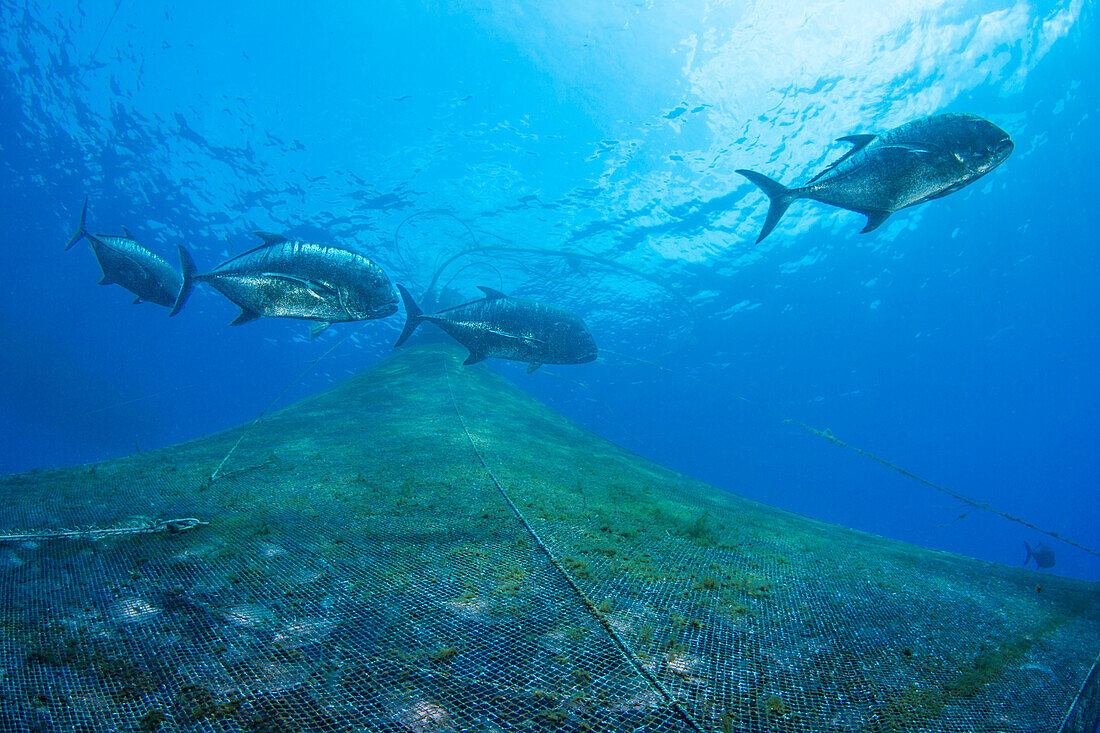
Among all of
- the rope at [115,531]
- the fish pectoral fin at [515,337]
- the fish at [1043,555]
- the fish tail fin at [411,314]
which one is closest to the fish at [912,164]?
the fish pectoral fin at [515,337]

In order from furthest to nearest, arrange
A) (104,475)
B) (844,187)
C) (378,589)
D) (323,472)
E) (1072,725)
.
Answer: (844,187) → (323,472) → (104,475) → (378,589) → (1072,725)

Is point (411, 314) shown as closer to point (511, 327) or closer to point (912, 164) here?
point (511, 327)

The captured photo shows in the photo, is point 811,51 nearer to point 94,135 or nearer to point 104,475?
point 104,475

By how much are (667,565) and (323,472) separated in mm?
2616

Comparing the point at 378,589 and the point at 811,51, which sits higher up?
the point at 811,51

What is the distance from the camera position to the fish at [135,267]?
4855 millimetres

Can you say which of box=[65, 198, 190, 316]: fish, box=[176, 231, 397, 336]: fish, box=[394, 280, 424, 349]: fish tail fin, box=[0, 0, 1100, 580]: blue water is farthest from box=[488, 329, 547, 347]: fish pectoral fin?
box=[65, 198, 190, 316]: fish

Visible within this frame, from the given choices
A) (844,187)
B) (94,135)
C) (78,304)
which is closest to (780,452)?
(844,187)

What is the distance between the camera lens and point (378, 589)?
1.60 meters

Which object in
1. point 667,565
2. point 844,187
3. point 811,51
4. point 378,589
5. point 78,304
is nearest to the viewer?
point 378,589

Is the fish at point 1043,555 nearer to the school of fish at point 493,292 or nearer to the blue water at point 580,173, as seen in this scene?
the blue water at point 580,173

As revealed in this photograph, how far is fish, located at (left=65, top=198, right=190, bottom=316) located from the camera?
15.9 feet

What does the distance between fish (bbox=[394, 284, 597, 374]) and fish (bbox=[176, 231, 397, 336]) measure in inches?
37.8

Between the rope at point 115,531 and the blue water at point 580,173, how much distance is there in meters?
3.81
